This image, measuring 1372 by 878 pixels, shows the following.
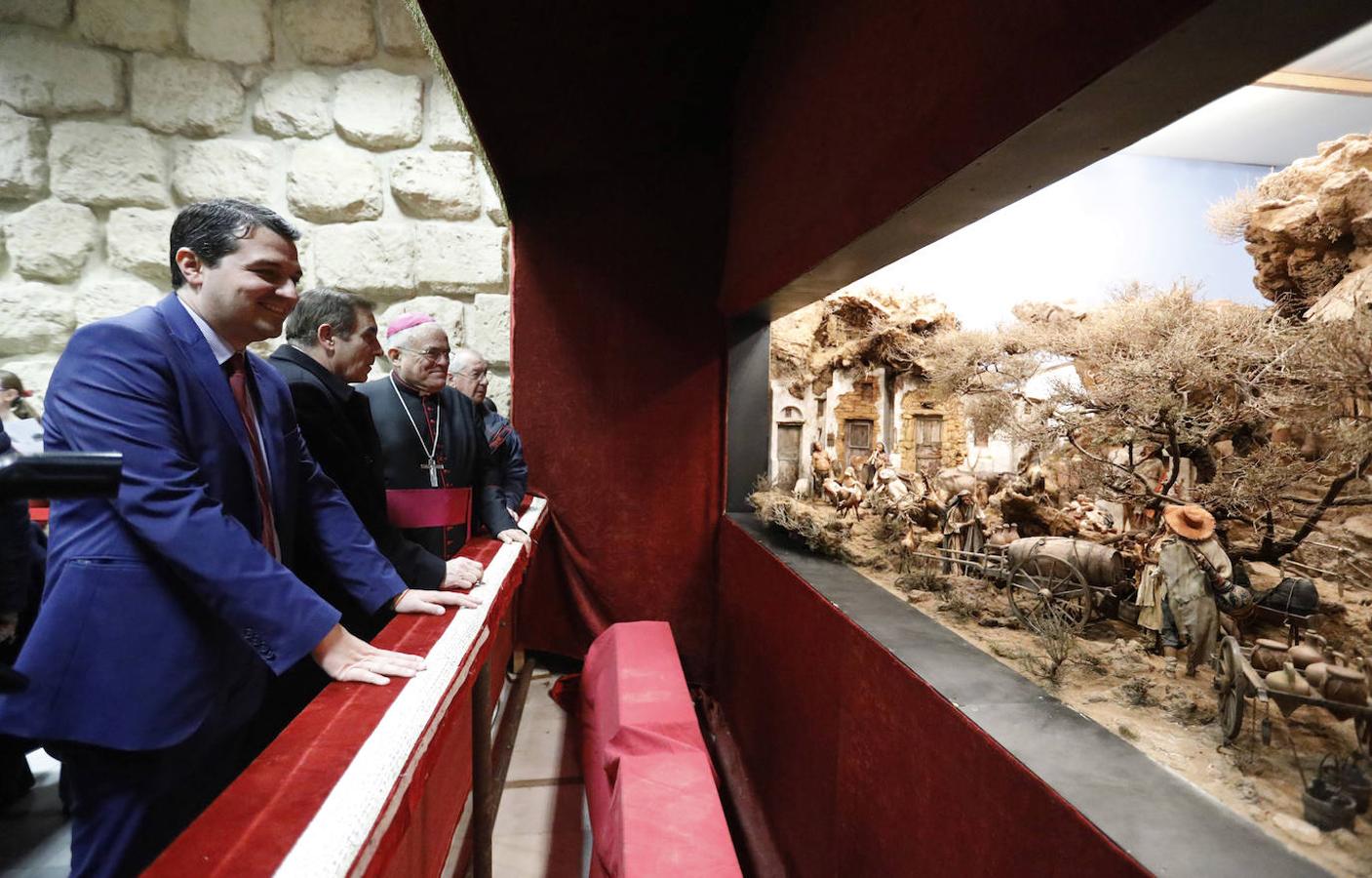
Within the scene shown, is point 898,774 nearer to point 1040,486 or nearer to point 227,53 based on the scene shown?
point 1040,486

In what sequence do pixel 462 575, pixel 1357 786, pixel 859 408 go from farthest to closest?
pixel 859 408 → pixel 462 575 → pixel 1357 786

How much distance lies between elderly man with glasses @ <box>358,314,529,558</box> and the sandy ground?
6.36ft

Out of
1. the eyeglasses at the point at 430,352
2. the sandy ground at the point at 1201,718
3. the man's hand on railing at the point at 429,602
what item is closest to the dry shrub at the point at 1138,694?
the sandy ground at the point at 1201,718

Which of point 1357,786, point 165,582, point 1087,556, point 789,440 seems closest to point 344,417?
point 165,582

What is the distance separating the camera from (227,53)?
347 centimetres

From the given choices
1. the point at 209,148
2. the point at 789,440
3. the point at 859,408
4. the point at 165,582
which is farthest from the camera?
the point at 789,440

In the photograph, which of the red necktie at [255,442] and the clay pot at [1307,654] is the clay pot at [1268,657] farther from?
the red necktie at [255,442]

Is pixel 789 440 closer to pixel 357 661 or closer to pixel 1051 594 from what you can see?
pixel 1051 594

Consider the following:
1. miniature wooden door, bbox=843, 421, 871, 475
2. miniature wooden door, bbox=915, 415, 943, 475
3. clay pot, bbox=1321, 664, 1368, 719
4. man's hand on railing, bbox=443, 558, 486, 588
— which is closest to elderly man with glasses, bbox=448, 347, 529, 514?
man's hand on railing, bbox=443, 558, 486, 588

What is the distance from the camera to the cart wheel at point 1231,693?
958mm

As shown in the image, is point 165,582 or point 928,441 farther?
point 928,441

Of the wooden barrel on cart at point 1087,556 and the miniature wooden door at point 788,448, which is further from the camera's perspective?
the miniature wooden door at point 788,448

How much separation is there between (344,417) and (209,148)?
2.76m

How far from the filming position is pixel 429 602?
156 cm
